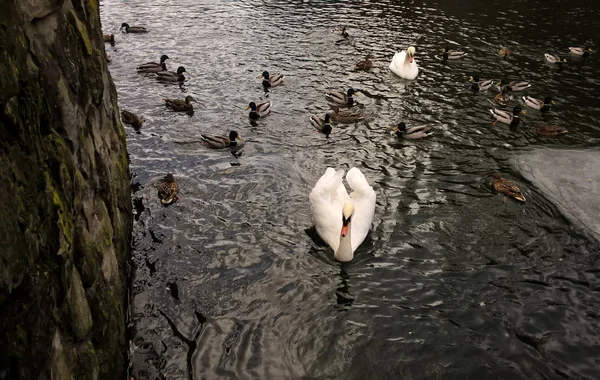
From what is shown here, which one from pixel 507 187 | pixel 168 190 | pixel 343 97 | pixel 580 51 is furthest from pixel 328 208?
pixel 580 51

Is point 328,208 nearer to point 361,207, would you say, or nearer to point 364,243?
point 361,207

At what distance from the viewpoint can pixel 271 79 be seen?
53.8ft

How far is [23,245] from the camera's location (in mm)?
3129

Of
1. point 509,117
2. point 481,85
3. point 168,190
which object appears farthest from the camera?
point 481,85

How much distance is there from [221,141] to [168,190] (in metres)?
2.81

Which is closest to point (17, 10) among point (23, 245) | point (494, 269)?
point (23, 245)

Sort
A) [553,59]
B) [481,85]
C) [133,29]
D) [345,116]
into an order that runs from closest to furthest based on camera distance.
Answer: [345,116], [481,85], [553,59], [133,29]

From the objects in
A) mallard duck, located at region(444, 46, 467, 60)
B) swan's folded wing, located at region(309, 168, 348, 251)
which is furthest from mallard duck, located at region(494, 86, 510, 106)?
swan's folded wing, located at region(309, 168, 348, 251)

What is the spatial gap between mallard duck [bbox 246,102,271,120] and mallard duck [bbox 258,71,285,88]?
2096 mm

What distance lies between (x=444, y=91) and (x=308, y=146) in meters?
6.29

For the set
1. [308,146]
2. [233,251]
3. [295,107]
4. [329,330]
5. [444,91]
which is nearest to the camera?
[329,330]

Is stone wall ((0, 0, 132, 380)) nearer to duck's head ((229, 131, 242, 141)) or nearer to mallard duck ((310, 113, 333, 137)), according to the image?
duck's head ((229, 131, 242, 141))

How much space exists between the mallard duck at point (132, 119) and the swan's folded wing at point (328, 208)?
6.63 m

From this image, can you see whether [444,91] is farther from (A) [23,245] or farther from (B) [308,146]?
(A) [23,245]
